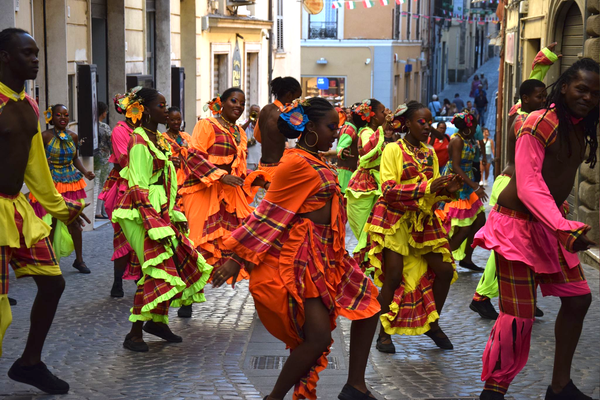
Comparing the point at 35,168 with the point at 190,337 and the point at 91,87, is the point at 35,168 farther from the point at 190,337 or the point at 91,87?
the point at 91,87

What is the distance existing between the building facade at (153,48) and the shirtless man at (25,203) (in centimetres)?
536

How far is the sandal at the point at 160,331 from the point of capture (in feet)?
23.4

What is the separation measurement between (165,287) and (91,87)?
7.32 meters

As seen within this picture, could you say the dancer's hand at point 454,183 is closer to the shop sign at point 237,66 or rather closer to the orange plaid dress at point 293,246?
the orange plaid dress at point 293,246

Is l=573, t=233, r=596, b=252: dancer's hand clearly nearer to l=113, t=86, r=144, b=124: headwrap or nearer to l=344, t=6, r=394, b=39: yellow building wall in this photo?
l=113, t=86, r=144, b=124: headwrap

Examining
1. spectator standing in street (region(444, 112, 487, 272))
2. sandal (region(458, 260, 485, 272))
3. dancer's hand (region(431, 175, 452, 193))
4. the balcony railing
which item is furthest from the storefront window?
dancer's hand (region(431, 175, 452, 193))

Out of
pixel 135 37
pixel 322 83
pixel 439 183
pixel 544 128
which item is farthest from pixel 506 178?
pixel 322 83

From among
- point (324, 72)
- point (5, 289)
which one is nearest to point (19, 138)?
point (5, 289)

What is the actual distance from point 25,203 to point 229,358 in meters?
2.01

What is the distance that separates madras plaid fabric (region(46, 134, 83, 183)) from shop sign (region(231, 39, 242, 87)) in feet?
52.1

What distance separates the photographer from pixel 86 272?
10.3 m

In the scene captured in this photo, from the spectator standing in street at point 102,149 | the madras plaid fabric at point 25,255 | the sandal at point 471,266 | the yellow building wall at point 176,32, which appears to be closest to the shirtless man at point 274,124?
→ the sandal at point 471,266

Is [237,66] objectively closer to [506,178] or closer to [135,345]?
[506,178]

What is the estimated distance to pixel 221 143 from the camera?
8305mm
